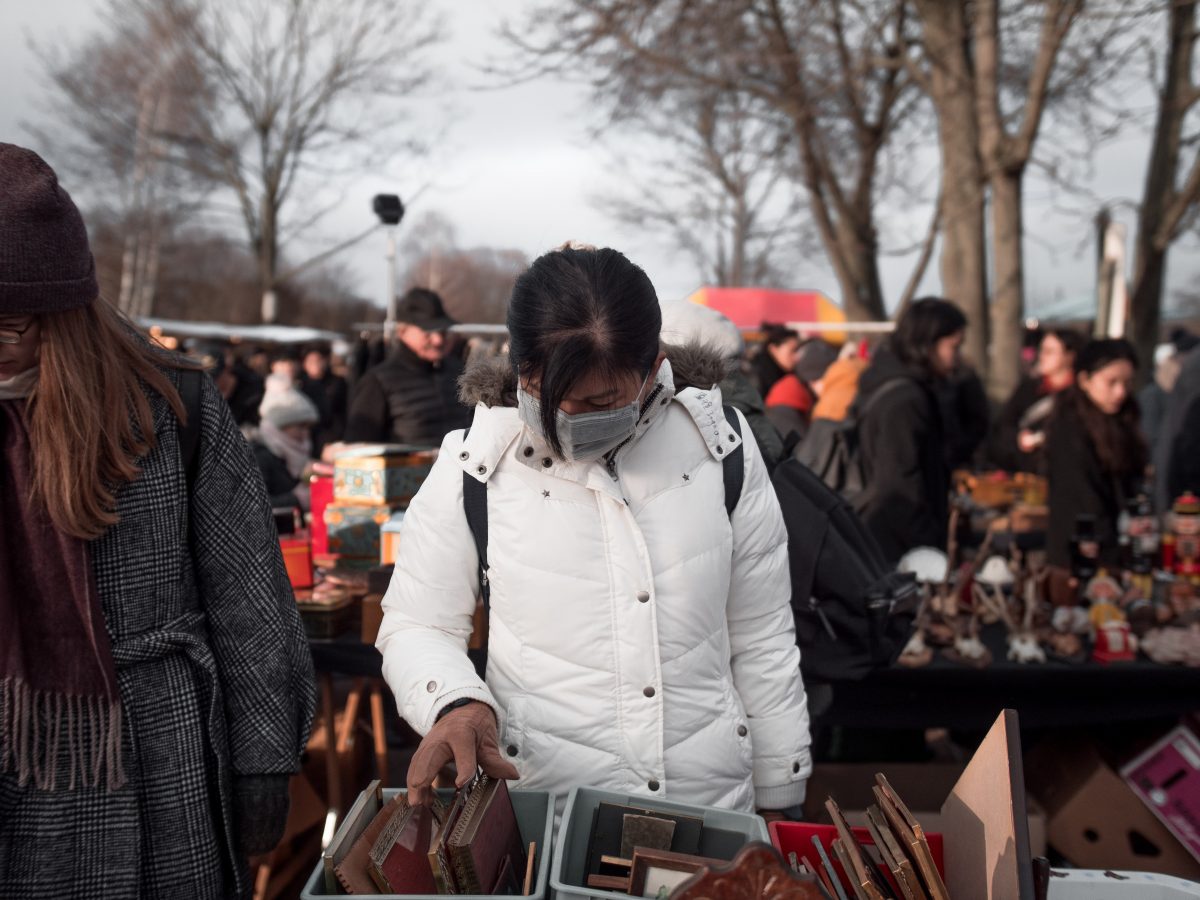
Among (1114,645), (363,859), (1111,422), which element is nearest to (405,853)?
(363,859)

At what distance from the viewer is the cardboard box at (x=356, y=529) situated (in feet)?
10.8

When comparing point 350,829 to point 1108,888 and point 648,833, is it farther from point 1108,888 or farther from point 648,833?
point 1108,888

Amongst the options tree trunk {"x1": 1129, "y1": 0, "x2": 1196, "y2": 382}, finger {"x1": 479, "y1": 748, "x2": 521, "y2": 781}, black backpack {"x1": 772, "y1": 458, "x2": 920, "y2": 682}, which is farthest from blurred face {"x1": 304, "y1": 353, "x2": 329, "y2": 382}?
finger {"x1": 479, "y1": 748, "x2": 521, "y2": 781}

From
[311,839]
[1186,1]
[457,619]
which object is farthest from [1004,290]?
[457,619]

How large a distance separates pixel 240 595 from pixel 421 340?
144 inches

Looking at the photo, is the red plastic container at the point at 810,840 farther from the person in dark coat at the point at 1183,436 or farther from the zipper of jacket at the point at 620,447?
the person in dark coat at the point at 1183,436

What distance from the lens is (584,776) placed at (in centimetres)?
158

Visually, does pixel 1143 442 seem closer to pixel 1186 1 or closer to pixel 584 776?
pixel 584 776

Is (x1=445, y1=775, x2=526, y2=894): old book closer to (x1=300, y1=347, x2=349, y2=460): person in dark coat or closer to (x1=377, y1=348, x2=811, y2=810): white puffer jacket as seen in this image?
(x1=377, y1=348, x2=811, y2=810): white puffer jacket

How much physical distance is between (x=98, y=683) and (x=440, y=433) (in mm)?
3775

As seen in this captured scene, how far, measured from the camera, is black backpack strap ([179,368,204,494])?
1.57 meters

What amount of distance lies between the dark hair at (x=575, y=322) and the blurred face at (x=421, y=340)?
3.76 metres

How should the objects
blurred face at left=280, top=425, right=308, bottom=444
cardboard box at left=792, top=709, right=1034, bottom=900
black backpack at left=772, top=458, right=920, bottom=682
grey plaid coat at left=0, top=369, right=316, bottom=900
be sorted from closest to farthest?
cardboard box at left=792, top=709, right=1034, bottom=900 < grey plaid coat at left=0, top=369, right=316, bottom=900 < black backpack at left=772, top=458, right=920, bottom=682 < blurred face at left=280, top=425, right=308, bottom=444

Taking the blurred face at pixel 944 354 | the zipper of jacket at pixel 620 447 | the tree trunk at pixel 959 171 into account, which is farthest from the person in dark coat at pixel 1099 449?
the tree trunk at pixel 959 171
